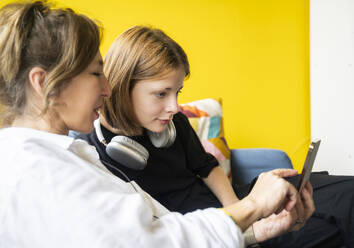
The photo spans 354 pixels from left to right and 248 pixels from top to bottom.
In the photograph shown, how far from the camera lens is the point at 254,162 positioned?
5.66ft

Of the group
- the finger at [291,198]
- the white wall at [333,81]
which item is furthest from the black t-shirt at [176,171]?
the white wall at [333,81]

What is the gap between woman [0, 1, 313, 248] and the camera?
1.77 ft

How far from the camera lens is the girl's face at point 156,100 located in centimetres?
105

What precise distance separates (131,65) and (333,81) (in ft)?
5.10

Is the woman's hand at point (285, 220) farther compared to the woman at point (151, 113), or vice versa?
the woman at point (151, 113)

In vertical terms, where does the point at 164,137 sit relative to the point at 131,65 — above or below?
below

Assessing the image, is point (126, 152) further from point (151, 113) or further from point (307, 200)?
point (307, 200)

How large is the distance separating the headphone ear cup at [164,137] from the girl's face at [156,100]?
0.03 m

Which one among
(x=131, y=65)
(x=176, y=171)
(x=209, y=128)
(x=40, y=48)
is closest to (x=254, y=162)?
(x=209, y=128)

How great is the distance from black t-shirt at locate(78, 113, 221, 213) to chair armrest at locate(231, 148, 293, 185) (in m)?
0.47

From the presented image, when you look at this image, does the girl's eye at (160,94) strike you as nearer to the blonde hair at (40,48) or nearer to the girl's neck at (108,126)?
the girl's neck at (108,126)

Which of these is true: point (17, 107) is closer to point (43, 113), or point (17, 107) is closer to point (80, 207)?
point (43, 113)

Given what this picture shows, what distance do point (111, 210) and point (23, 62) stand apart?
348 millimetres

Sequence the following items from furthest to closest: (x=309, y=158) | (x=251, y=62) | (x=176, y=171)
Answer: (x=251, y=62), (x=176, y=171), (x=309, y=158)
